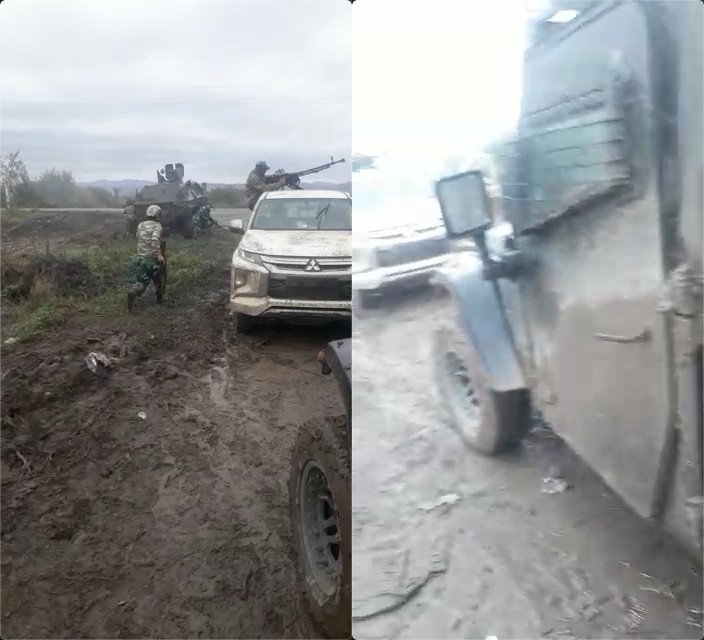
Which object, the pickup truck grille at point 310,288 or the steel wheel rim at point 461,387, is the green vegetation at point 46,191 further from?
the steel wheel rim at point 461,387

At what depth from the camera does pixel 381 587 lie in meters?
1.09

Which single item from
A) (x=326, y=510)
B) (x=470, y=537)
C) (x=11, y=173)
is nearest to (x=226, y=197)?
(x=11, y=173)

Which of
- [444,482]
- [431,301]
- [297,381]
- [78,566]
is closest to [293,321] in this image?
[297,381]

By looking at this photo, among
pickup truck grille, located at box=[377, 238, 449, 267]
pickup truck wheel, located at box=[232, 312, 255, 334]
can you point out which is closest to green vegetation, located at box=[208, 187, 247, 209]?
pickup truck wheel, located at box=[232, 312, 255, 334]

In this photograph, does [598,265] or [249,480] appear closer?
[598,265]

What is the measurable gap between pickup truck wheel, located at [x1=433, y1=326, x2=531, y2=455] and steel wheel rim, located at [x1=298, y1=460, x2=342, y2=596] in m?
0.36

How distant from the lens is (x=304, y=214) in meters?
1.25

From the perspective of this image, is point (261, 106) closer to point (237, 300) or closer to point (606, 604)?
point (237, 300)

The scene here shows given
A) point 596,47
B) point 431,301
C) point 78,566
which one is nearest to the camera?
point 596,47

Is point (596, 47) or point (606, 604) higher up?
point (596, 47)

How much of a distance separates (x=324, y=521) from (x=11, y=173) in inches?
45.4

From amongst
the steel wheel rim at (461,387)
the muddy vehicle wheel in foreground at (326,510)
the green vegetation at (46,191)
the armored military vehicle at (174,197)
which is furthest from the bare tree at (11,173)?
the steel wheel rim at (461,387)

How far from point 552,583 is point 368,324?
65cm

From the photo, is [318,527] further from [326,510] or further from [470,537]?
[470,537]
